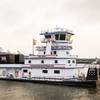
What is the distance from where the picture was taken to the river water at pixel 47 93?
3344 cm

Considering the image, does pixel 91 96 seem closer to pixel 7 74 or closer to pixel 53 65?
pixel 53 65

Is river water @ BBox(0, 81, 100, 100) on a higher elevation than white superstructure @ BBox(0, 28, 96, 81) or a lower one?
lower

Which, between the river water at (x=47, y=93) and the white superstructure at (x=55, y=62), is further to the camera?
the white superstructure at (x=55, y=62)

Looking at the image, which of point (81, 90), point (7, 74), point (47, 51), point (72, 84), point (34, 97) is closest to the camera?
point (34, 97)

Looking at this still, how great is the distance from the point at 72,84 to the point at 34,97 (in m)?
10.6

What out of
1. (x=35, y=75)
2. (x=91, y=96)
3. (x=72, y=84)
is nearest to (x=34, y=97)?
(x=91, y=96)

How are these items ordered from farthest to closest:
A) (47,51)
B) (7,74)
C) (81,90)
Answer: (7,74) → (47,51) → (81,90)

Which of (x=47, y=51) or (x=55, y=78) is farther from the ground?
(x=47, y=51)

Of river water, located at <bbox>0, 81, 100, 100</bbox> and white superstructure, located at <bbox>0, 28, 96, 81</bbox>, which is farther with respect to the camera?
white superstructure, located at <bbox>0, 28, 96, 81</bbox>

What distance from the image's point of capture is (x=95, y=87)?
42.1m

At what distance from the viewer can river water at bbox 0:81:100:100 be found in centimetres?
3344

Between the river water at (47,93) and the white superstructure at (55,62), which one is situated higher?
the white superstructure at (55,62)

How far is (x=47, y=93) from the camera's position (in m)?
36.1

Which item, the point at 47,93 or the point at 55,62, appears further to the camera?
the point at 55,62
